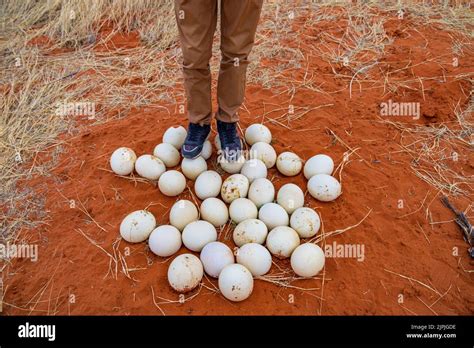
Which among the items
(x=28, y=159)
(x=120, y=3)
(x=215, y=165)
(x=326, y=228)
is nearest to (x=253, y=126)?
(x=215, y=165)

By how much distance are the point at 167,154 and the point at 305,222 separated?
1.10m

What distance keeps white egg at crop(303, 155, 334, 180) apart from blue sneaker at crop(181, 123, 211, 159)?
77cm

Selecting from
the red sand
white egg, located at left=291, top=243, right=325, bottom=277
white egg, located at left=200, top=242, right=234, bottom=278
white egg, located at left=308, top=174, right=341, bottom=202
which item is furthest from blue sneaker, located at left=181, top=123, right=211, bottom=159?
white egg, located at left=291, top=243, right=325, bottom=277

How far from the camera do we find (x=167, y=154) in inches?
113

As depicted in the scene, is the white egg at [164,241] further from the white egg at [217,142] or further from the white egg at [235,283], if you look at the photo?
the white egg at [217,142]

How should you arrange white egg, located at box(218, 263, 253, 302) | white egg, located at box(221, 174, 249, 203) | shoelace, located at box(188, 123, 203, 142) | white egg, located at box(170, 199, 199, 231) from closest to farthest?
white egg, located at box(218, 263, 253, 302), white egg, located at box(170, 199, 199, 231), white egg, located at box(221, 174, 249, 203), shoelace, located at box(188, 123, 203, 142)

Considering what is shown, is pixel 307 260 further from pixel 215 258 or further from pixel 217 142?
pixel 217 142

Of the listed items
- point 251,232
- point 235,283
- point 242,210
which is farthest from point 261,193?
point 235,283

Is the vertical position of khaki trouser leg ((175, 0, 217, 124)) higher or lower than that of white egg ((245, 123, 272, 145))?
higher

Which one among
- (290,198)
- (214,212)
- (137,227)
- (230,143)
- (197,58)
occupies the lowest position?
(137,227)

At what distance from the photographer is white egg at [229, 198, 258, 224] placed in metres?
2.54

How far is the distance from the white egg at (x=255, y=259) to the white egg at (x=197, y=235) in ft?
0.71

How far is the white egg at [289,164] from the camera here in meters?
2.83

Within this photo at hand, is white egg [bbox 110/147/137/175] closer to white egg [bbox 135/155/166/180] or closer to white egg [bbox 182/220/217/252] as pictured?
white egg [bbox 135/155/166/180]
